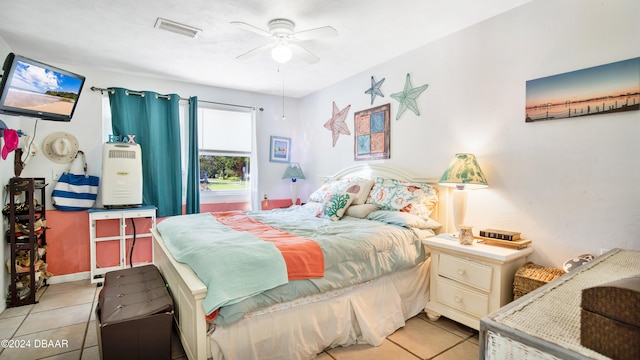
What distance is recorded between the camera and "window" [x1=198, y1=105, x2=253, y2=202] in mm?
4340

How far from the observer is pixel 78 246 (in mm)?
3529

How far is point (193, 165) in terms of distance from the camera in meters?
4.05

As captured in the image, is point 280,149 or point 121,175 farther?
point 280,149

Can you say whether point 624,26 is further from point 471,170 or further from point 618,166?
point 471,170

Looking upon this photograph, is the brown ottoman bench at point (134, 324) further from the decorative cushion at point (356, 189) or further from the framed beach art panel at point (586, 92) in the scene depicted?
the framed beach art panel at point (586, 92)

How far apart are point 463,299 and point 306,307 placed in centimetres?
118

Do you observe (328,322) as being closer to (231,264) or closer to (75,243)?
(231,264)

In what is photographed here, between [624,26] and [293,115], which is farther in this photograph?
[293,115]

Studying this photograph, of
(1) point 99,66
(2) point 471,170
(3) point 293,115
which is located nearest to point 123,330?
(2) point 471,170

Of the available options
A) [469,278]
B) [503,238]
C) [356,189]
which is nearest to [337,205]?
[356,189]

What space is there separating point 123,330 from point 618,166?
2988 mm

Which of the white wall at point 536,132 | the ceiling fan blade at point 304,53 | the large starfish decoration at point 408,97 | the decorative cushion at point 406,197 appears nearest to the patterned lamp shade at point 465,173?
the white wall at point 536,132

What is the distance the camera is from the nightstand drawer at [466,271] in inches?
83.4

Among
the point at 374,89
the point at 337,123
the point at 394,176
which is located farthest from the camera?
the point at 337,123
